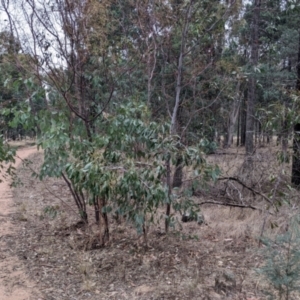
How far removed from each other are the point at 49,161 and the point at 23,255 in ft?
4.81

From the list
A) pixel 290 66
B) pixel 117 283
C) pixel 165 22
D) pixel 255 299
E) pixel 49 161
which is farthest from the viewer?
pixel 290 66

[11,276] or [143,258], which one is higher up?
[143,258]

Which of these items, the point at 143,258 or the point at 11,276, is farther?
the point at 143,258

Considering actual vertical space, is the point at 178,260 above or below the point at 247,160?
below

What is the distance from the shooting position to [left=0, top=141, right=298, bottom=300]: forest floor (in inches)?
136

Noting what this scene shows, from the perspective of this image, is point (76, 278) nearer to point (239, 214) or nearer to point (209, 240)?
point (209, 240)

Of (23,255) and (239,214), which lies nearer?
(23,255)

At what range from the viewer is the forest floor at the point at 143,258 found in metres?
3.46

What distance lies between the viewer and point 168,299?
3.29 meters

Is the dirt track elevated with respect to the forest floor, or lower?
lower

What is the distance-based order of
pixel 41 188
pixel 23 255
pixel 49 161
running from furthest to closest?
pixel 41 188, pixel 23 255, pixel 49 161

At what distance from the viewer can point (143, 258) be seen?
4188mm

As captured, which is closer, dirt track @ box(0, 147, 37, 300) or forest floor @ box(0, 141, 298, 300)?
forest floor @ box(0, 141, 298, 300)

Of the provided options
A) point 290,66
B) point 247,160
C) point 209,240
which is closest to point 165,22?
point 247,160
